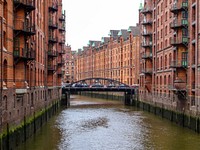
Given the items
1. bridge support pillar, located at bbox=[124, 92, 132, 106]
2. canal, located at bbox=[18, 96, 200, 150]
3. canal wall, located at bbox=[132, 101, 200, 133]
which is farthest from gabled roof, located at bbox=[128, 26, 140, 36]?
canal, located at bbox=[18, 96, 200, 150]

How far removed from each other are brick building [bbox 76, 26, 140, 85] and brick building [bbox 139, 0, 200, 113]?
18.2 metres

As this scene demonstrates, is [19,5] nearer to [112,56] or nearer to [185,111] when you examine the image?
[185,111]

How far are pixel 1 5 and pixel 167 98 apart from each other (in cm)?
2669

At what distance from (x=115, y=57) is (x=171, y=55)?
49483 millimetres

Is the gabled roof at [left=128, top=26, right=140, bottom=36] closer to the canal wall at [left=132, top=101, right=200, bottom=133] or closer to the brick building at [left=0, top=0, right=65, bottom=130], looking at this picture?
the canal wall at [left=132, top=101, right=200, bottom=133]

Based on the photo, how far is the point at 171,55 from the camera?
140 feet

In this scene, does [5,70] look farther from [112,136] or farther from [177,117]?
[177,117]

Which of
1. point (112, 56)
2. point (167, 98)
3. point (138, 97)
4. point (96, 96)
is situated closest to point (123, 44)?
point (112, 56)

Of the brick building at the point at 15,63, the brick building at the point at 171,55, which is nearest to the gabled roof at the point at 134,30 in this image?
the brick building at the point at 171,55

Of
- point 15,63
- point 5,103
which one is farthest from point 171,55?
point 5,103

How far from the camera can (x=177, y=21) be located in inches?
1453

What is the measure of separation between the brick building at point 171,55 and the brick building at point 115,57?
59.8 feet

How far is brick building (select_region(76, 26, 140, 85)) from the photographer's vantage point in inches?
3061

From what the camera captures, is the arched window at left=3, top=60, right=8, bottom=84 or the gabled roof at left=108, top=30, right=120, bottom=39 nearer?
the arched window at left=3, top=60, right=8, bottom=84
